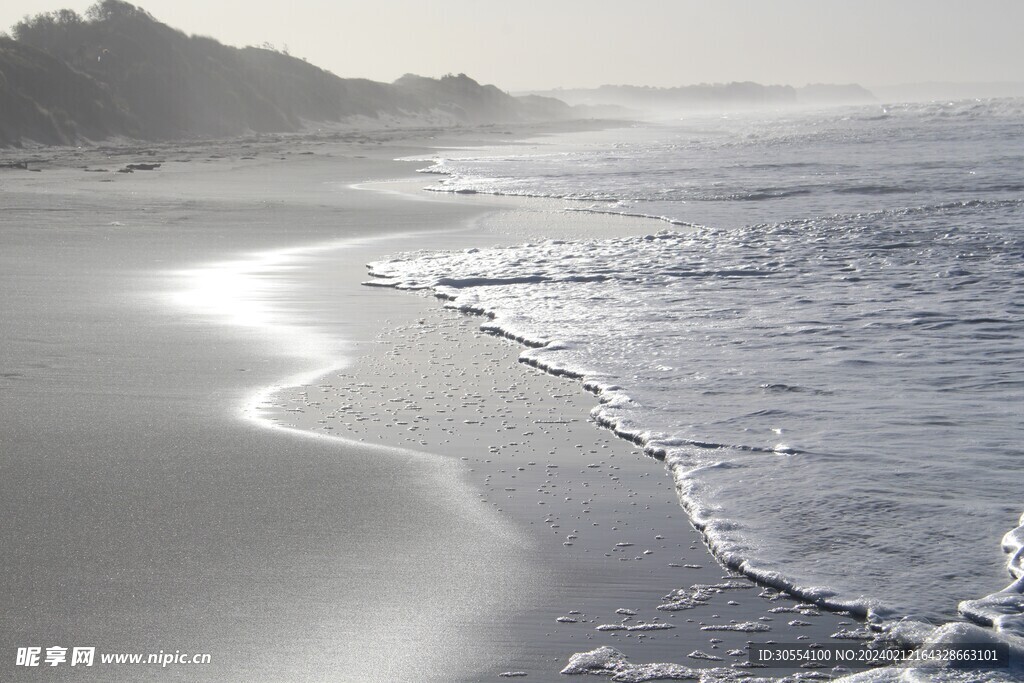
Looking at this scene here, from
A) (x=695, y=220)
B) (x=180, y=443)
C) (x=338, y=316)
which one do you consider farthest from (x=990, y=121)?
(x=180, y=443)

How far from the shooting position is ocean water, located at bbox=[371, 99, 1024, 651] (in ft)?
11.9

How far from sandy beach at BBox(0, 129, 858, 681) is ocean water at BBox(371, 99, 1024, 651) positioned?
29 cm

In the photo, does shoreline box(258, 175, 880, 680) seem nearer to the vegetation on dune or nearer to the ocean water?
the ocean water

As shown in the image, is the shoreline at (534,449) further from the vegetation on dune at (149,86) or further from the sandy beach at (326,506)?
the vegetation on dune at (149,86)

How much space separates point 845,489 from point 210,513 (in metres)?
2.40

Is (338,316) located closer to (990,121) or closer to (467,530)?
(467,530)

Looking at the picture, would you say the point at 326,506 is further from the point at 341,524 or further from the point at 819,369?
the point at 819,369

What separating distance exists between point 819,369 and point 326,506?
3.15m

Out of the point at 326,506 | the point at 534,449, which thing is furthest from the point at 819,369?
the point at 326,506

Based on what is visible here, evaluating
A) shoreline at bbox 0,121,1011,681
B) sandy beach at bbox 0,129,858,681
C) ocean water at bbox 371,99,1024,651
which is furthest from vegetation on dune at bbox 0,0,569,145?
shoreline at bbox 0,121,1011,681

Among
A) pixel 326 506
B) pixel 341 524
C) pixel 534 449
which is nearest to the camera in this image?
pixel 341 524

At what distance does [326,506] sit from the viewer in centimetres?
403

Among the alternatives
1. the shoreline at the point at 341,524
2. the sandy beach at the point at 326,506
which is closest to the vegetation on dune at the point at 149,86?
the sandy beach at the point at 326,506

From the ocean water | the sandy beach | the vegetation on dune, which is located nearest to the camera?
the sandy beach
